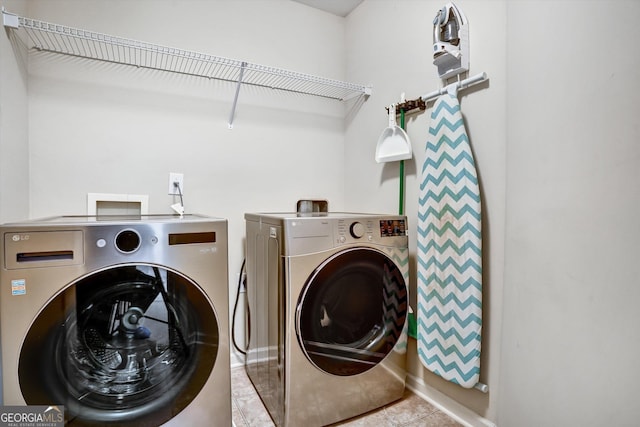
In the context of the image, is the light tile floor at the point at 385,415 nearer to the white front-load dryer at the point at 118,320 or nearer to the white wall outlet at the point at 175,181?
the white front-load dryer at the point at 118,320

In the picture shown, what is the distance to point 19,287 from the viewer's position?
0.95 metres

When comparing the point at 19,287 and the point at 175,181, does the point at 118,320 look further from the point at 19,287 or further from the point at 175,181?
the point at 175,181

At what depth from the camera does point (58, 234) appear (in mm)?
987

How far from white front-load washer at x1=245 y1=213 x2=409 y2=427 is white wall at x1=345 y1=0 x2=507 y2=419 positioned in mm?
275

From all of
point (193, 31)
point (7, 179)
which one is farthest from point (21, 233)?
point (193, 31)

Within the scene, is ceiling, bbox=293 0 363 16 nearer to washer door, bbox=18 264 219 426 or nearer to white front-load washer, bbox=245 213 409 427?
white front-load washer, bbox=245 213 409 427

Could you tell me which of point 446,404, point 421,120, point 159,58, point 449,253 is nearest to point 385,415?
point 446,404

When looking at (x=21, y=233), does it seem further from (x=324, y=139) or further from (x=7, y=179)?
(x=324, y=139)

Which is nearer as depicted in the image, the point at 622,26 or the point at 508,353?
the point at 622,26

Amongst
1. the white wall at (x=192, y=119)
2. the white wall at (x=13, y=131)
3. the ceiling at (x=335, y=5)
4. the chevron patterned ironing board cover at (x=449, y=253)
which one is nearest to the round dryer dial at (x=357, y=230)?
the chevron patterned ironing board cover at (x=449, y=253)

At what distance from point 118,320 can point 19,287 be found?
0.29 meters

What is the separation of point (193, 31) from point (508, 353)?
2.24 metres

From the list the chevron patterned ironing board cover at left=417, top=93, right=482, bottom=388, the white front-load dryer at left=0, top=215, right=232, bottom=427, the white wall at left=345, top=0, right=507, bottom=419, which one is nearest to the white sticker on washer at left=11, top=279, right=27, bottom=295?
the white front-load dryer at left=0, top=215, right=232, bottom=427

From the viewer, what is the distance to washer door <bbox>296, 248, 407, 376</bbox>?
138cm
